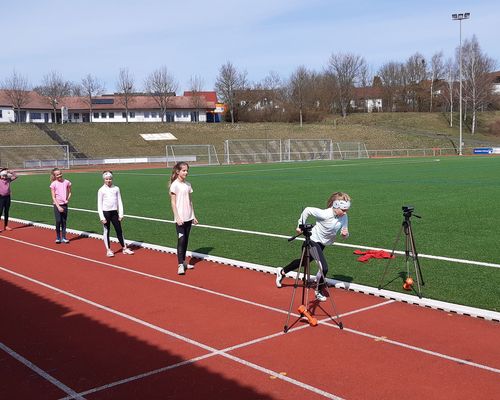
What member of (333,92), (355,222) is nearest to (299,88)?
(333,92)

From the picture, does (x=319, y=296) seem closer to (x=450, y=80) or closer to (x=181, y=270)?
(x=181, y=270)

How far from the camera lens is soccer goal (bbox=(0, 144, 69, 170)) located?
5556 centimetres

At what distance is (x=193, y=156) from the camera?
209ft

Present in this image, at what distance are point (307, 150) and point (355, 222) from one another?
55255 millimetres

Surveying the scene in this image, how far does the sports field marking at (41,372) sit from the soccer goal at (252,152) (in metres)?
53.6

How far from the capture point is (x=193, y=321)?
7.02 meters

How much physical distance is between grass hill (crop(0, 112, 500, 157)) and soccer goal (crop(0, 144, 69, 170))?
456 centimetres

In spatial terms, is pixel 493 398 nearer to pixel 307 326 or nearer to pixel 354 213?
pixel 307 326

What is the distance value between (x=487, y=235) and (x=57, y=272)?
9.12m

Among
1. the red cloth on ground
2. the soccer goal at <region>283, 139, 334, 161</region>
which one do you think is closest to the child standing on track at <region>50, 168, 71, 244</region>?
the red cloth on ground

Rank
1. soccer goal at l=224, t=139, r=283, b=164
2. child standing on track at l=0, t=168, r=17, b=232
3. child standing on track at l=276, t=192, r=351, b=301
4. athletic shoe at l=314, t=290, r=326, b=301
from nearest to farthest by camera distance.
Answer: child standing on track at l=276, t=192, r=351, b=301, athletic shoe at l=314, t=290, r=326, b=301, child standing on track at l=0, t=168, r=17, b=232, soccer goal at l=224, t=139, r=283, b=164

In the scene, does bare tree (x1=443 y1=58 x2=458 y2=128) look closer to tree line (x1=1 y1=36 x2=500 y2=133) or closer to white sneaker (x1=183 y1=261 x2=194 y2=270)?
tree line (x1=1 y1=36 x2=500 y2=133)

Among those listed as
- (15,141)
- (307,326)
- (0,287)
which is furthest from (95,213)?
(15,141)

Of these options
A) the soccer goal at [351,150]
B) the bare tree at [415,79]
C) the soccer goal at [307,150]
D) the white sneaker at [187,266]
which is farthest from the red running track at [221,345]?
the bare tree at [415,79]
